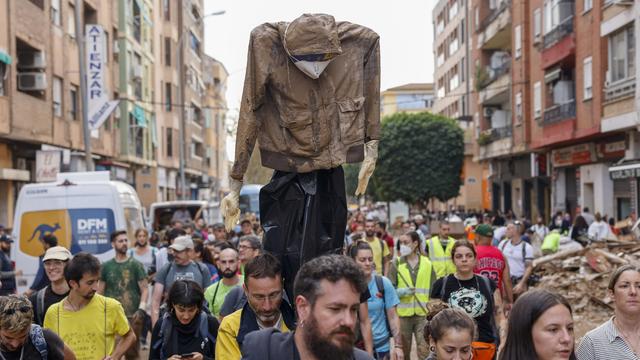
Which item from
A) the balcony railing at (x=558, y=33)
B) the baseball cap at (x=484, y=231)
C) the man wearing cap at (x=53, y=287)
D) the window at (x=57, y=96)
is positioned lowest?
the man wearing cap at (x=53, y=287)

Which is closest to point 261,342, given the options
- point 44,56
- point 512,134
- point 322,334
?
point 322,334

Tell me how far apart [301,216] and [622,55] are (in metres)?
22.3

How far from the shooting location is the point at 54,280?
24.8ft

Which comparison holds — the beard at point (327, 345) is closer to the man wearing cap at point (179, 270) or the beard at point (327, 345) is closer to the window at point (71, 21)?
the man wearing cap at point (179, 270)

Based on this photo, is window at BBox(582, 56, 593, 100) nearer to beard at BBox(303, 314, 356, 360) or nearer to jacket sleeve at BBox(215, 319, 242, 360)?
jacket sleeve at BBox(215, 319, 242, 360)

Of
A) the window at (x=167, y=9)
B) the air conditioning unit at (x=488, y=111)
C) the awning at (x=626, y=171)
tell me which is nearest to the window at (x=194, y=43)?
the window at (x=167, y=9)

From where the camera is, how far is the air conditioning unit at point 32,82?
83.7 feet

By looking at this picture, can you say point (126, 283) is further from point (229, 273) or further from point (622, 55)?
point (622, 55)

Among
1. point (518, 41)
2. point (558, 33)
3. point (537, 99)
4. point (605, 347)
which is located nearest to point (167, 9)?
point (518, 41)

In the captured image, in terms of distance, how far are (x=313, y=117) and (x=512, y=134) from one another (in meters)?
35.2

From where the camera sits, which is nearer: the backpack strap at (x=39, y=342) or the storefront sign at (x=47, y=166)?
the backpack strap at (x=39, y=342)

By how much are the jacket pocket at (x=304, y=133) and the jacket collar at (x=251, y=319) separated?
2.76 feet

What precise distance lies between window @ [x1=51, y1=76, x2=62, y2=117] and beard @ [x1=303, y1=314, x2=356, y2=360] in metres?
25.9

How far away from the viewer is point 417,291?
10.2m
